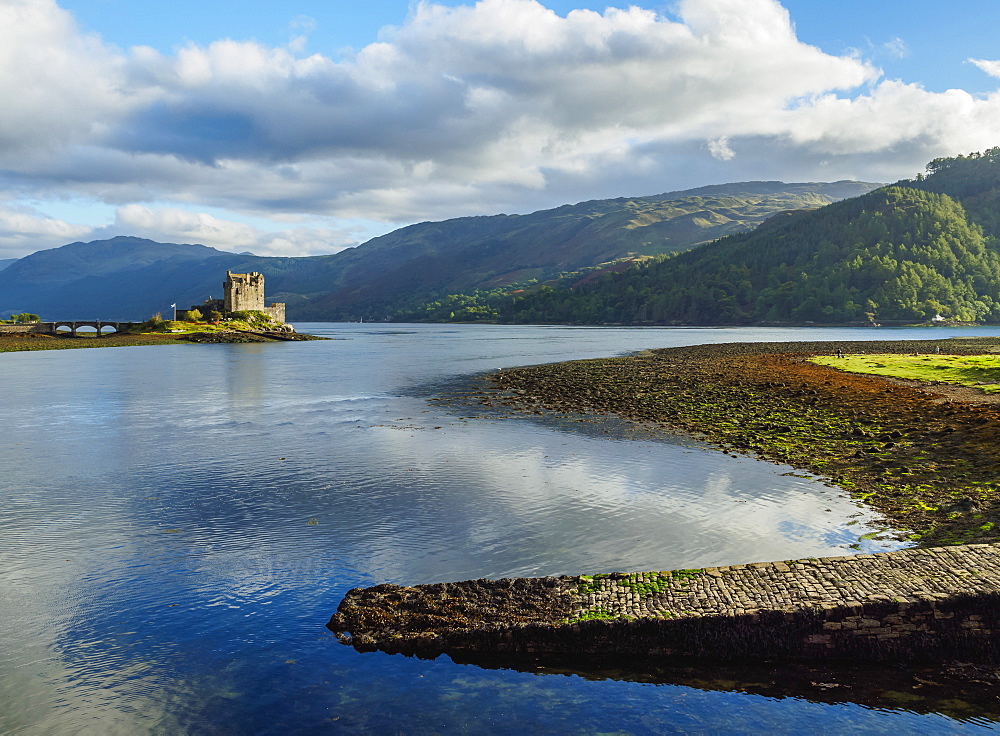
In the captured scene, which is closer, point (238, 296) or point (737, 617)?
point (737, 617)

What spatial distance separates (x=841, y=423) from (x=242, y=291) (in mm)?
159146

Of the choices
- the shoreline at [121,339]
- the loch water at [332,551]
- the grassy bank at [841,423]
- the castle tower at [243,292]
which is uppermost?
the castle tower at [243,292]

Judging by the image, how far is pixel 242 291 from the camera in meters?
169

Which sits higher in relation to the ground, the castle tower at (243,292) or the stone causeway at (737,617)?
the castle tower at (243,292)

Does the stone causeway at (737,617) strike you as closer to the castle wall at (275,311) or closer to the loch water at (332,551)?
the loch water at (332,551)

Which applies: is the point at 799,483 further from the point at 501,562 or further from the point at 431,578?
the point at 431,578

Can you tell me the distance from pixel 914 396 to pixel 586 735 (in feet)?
125

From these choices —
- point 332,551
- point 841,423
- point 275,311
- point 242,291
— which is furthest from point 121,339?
point 332,551

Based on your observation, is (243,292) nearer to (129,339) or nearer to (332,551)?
(129,339)

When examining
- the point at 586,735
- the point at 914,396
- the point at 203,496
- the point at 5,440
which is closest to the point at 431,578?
the point at 586,735

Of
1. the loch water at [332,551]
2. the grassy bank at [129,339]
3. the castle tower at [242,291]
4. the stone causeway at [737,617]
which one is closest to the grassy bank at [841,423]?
the loch water at [332,551]

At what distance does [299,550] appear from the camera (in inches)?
627

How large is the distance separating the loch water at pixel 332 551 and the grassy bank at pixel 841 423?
1.63m

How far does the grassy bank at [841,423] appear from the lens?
18656 mm
